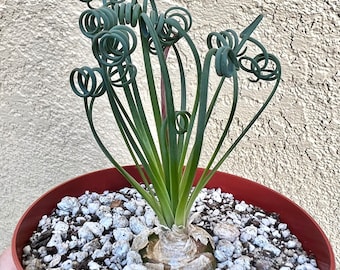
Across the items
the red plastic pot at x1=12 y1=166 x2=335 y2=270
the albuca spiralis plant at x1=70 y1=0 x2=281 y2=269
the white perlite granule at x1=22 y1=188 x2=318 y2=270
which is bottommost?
the white perlite granule at x1=22 y1=188 x2=318 y2=270

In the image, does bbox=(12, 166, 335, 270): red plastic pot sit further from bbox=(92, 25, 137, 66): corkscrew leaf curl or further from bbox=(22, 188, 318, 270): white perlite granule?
bbox=(92, 25, 137, 66): corkscrew leaf curl

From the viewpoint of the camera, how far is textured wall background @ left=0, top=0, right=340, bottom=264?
0.67m

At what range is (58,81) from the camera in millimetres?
750

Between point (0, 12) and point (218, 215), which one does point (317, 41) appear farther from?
point (0, 12)

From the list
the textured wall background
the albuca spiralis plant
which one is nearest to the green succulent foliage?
the albuca spiralis plant

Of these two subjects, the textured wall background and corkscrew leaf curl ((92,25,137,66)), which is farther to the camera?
the textured wall background

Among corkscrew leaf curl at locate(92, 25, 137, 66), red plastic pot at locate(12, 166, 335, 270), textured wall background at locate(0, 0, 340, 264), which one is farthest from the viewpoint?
textured wall background at locate(0, 0, 340, 264)

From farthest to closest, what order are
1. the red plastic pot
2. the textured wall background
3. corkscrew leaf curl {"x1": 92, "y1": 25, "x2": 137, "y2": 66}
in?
the textured wall background, the red plastic pot, corkscrew leaf curl {"x1": 92, "y1": 25, "x2": 137, "y2": 66}

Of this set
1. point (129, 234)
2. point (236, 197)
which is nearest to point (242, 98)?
point (236, 197)

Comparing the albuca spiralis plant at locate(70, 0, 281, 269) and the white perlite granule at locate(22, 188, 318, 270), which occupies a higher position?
the albuca spiralis plant at locate(70, 0, 281, 269)

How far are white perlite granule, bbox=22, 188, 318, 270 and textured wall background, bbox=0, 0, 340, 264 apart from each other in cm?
19

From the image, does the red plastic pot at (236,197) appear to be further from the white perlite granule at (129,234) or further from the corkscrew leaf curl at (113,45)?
the corkscrew leaf curl at (113,45)

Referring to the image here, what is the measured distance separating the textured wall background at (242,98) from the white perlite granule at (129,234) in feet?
0.61

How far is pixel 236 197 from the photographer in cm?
60
